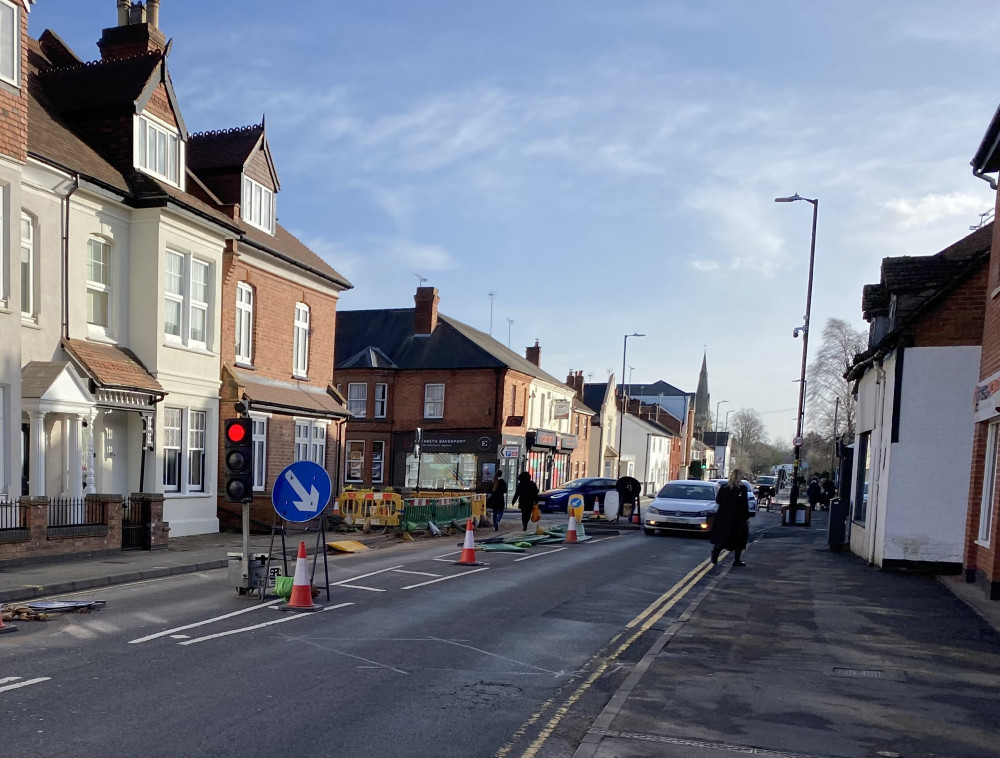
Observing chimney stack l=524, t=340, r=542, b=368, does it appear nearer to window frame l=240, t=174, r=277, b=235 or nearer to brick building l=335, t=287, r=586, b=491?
brick building l=335, t=287, r=586, b=491

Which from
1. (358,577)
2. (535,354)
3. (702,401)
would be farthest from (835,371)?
(702,401)

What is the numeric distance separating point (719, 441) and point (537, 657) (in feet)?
395

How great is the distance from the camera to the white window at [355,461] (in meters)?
42.4

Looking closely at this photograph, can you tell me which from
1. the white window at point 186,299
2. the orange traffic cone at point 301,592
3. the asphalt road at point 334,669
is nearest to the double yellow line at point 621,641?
the asphalt road at point 334,669

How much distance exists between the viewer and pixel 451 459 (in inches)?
1663

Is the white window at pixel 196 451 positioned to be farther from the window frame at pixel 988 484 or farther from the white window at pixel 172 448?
the window frame at pixel 988 484

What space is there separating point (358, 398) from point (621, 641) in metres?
35.0

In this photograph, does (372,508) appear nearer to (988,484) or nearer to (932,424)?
(932,424)

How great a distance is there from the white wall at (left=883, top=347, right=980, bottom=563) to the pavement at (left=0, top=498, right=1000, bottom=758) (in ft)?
2.94

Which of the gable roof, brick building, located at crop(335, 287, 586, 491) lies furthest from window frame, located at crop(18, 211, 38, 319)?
the gable roof

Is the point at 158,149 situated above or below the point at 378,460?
above

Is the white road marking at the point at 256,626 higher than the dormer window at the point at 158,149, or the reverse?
the dormer window at the point at 158,149

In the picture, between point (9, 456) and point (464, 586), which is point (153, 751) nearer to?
point (464, 586)

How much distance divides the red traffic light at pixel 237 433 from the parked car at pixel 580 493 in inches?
926
